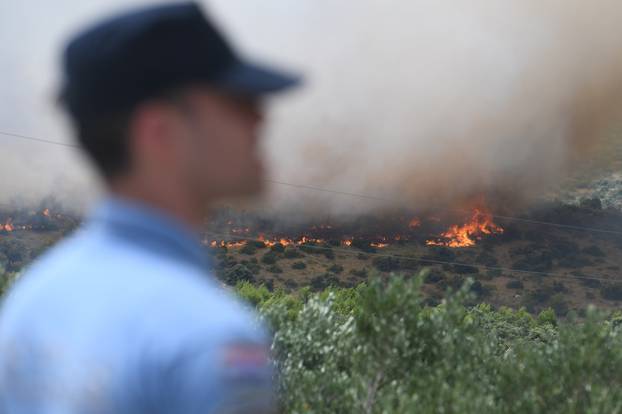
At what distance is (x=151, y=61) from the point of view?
116 cm

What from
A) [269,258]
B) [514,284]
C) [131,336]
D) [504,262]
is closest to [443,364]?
[131,336]

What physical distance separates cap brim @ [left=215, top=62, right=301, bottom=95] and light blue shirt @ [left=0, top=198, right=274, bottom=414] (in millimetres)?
180

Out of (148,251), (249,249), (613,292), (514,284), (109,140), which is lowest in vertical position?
(249,249)

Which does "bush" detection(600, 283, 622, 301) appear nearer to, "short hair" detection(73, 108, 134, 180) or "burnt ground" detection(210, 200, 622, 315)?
"burnt ground" detection(210, 200, 622, 315)

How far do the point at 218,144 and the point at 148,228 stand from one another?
13 cm

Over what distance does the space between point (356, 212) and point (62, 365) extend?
43.5 meters

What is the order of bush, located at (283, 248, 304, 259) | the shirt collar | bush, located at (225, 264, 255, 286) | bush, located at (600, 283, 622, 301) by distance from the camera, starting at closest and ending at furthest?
1. the shirt collar
2. bush, located at (225, 264, 255, 286)
3. bush, located at (600, 283, 622, 301)
4. bush, located at (283, 248, 304, 259)

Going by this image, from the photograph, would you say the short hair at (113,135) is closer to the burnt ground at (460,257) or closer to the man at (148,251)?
the man at (148,251)

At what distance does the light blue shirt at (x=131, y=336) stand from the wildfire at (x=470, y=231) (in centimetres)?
4275

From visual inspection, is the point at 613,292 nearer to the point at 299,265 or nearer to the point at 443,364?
the point at 299,265

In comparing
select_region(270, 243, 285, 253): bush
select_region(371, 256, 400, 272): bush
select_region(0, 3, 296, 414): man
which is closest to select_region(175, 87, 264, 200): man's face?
select_region(0, 3, 296, 414): man

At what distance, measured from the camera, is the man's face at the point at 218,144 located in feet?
3.81

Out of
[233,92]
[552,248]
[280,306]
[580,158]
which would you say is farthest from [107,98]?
[580,158]

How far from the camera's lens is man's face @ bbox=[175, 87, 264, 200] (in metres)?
1.16
